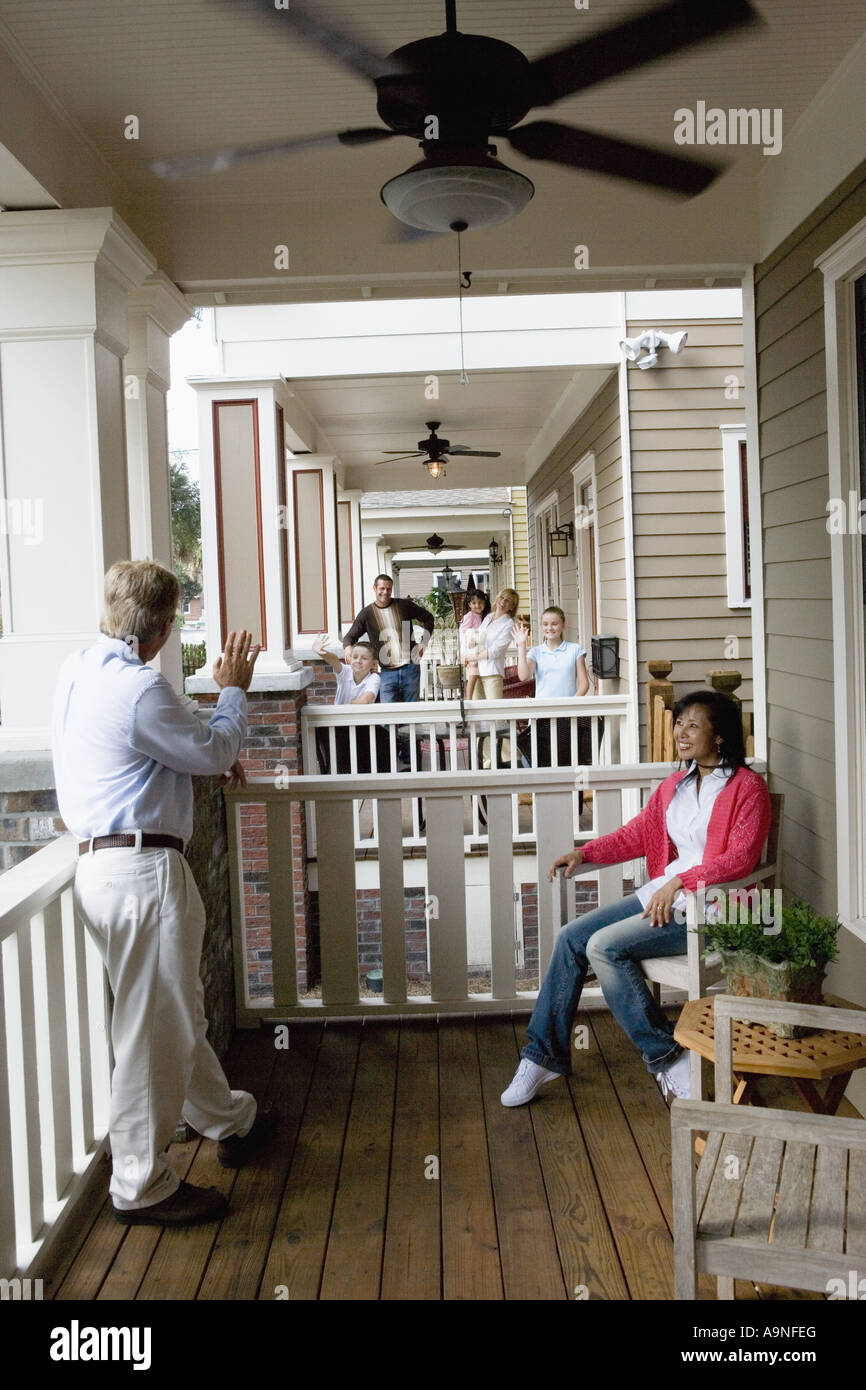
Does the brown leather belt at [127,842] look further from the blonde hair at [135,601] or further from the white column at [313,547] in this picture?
the white column at [313,547]

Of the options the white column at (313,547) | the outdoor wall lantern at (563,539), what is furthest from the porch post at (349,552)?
the outdoor wall lantern at (563,539)

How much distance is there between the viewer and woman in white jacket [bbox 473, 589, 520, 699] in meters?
8.19

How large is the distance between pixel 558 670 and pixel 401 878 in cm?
344

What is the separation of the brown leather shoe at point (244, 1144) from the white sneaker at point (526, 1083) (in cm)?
64

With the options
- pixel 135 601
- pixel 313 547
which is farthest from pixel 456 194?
pixel 313 547

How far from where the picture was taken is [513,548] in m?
17.9

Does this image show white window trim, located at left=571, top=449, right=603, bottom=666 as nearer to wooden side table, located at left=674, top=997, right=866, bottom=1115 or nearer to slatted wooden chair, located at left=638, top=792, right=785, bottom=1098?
slatted wooden chair, located at left=638, top=792, right=785, bottom=1098

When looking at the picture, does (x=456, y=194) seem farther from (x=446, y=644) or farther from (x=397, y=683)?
(x=446, y=644)

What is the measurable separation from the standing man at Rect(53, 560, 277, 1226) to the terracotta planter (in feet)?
3.95

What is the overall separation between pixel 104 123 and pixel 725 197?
206cm

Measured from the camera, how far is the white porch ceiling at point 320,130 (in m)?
2.69

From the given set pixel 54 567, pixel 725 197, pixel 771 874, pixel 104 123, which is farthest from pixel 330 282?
pixel 771 874

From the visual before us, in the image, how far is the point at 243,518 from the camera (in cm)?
619
